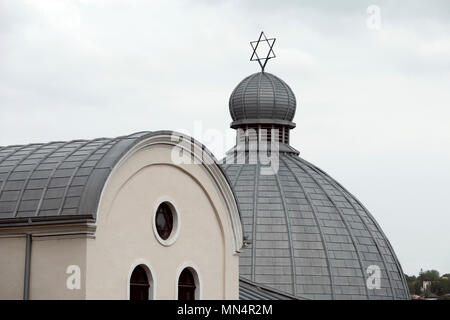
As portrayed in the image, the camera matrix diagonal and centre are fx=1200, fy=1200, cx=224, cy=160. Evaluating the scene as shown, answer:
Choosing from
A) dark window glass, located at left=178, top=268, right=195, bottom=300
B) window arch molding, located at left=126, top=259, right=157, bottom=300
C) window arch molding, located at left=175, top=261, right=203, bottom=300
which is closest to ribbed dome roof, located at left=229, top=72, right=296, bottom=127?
window arch molding, located at left=175, top=261, right=203, bottom=300

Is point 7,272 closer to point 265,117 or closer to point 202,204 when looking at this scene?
point 202,204

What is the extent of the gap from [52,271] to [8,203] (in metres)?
1.96

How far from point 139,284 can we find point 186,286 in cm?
212

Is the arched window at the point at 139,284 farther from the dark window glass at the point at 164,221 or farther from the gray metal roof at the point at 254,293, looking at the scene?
the gray metal roof at the point at 254,293

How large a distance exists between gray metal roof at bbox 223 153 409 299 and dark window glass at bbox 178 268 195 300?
3305cm

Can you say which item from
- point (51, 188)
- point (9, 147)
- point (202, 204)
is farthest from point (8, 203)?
point (202, 204)

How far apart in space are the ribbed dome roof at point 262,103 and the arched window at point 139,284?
42158mm

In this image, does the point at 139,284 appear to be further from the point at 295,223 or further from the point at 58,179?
the point at 295,223

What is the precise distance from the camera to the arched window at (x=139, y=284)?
1052 inches

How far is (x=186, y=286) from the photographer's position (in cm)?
2883

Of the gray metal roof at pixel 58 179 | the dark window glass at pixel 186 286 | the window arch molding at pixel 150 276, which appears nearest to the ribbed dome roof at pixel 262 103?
the dark window glass at pixel 186 286
